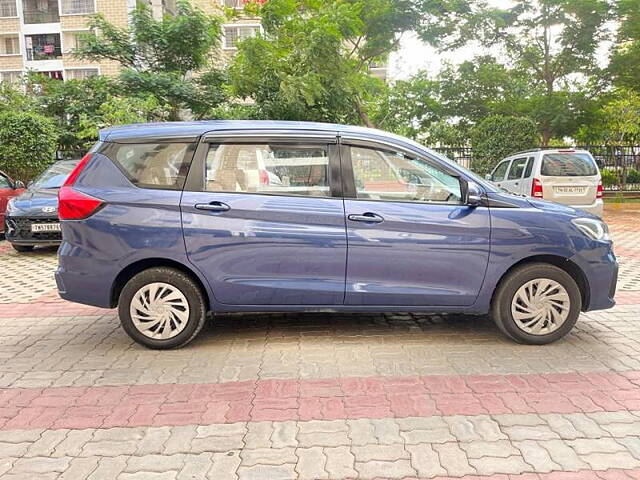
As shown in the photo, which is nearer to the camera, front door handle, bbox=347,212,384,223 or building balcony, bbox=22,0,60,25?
front door handle, bbox=347,212,384,223

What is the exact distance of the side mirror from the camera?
4355 millimetres

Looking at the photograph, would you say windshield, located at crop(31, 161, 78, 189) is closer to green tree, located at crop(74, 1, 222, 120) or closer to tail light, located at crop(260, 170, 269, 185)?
green tree, located at crop(74, 1, 222, 120)

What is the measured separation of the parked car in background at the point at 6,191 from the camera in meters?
11.1

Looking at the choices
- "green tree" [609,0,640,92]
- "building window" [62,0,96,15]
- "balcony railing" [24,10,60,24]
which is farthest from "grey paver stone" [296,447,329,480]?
"balcony railing" [24,10,60,24]

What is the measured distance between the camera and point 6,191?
442 inches

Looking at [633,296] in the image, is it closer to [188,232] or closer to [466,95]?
[188,232]

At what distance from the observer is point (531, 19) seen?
18969 millimetres

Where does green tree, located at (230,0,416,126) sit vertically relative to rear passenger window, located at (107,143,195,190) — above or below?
above

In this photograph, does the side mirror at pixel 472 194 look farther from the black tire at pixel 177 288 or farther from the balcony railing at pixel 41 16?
the balcony railing at pixel 41 16

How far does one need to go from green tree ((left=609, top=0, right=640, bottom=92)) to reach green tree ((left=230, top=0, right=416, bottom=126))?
8757 millimetres

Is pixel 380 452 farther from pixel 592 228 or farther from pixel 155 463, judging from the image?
pixel 592 228

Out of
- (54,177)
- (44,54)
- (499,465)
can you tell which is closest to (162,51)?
(54,177)

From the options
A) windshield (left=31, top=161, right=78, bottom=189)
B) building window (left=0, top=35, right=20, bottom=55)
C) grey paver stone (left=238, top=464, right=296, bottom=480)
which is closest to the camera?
grey paver stone (left=238, top=464, right=296, bottom=480)

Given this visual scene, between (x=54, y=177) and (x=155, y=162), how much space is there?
6926 mm
